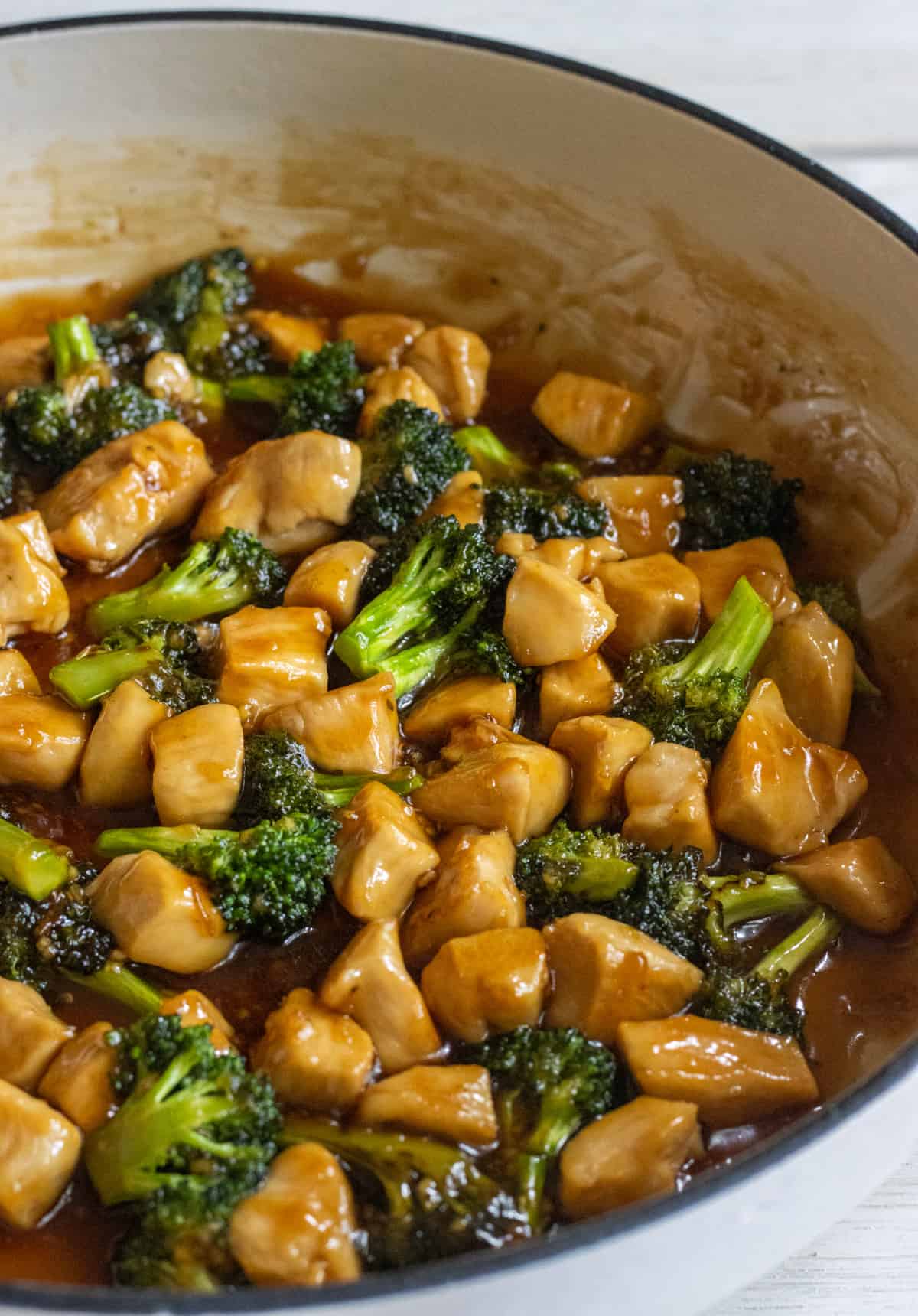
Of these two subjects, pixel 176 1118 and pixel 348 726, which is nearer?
pixel 176 1118

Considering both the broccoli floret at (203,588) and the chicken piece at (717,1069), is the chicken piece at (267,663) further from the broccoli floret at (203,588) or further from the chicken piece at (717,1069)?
the chicken piece at (717,1069)

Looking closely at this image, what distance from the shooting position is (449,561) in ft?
8.77

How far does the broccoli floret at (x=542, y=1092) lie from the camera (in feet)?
6.48

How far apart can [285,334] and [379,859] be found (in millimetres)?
1532

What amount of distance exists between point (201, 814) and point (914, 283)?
1699mm

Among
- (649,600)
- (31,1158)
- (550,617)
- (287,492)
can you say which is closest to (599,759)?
(550,617)

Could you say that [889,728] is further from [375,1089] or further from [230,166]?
[230,166]

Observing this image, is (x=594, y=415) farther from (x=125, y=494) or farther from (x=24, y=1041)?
(x=24, y=1041)

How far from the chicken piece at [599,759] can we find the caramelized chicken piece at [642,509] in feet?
1.91

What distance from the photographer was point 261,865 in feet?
7.27

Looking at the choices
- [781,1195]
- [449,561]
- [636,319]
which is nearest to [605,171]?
[636,319]

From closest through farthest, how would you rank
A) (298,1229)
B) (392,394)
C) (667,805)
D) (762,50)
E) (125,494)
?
1. (298,1229)
2. (667,805)
3. (125,494)
4. (392,394)
5. (762,50)

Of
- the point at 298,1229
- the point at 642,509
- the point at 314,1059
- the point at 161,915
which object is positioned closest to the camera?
the point at 298,1229

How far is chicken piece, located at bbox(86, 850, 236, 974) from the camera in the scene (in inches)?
84.6
